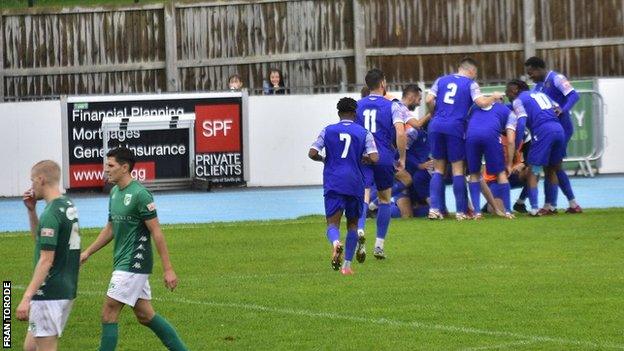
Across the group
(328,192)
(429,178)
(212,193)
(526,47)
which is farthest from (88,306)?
(526,47)

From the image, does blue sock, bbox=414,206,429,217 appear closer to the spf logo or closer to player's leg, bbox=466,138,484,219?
player's leg, bbox=466,138,484,219

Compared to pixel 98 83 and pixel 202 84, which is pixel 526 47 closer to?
pixel 202 84

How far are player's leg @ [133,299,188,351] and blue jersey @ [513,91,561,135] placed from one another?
12.1 m

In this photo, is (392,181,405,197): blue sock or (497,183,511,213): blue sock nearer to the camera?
(497,183,511,213): blue sock

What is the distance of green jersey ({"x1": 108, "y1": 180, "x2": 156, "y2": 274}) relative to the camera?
10680mm

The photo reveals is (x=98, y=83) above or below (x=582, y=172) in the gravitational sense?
above

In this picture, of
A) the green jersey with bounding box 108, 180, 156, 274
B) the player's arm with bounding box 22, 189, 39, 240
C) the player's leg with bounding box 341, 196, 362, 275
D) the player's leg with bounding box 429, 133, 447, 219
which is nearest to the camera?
the player's arm with bounding box 22, 189, 39, 240

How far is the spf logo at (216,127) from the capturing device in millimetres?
28062

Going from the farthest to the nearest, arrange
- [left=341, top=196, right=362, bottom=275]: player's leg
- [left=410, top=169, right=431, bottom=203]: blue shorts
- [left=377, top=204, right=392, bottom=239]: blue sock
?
[left=410, top=169, right=431, bottom=203]: blue shorts, [left=377, top=204, right=392, bottom=239]: blue sock, [left=341, top=196, right=362, bottom=275]: player's leg

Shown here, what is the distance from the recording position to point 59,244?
9641 millimetres

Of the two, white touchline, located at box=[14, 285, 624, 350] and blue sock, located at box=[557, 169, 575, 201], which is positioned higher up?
blue sock, located at box=[557, 169, 575, 201]

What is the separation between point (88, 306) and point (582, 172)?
17264mm

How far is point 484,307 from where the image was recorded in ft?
43.3

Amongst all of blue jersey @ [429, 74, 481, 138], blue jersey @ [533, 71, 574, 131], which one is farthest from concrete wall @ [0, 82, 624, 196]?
blue jersey @ [429, 74, 481, 138]
